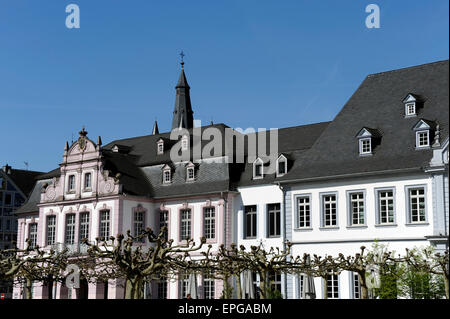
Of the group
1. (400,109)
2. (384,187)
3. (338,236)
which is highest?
(400,109)

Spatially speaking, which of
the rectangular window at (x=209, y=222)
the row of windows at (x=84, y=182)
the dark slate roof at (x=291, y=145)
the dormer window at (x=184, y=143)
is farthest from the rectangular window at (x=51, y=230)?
the dark slate roof at (x=291, y=145)

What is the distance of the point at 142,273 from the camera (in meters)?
23.6

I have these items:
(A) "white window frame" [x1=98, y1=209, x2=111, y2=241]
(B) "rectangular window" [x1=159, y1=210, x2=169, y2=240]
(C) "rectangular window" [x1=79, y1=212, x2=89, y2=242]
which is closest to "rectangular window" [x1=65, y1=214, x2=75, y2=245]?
(C) "rectangular window" [x1=79, y1=212, x2=89, y2=242]

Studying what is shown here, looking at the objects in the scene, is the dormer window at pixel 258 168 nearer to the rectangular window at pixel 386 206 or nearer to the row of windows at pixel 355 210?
the row of windows at pixel 355 210

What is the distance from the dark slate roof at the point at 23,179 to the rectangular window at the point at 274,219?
48399mm

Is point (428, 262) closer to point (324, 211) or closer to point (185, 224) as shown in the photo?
point (324, 211)

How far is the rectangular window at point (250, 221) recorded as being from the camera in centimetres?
4288

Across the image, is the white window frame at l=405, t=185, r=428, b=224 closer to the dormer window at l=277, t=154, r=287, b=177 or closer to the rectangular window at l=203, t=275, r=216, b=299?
the dormer window at l=277, t=154, r=287, b=177

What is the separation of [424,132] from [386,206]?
13.5 ft
